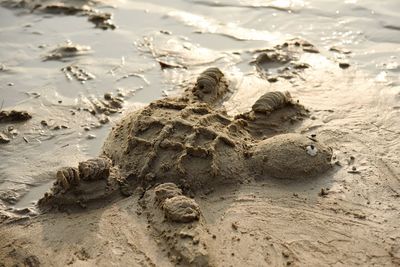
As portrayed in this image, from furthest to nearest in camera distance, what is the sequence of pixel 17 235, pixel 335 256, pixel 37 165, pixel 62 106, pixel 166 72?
pixel 166 72 → pixel 62 106 → pixel 37 165 → pixel 17 235 → pixel 335 256

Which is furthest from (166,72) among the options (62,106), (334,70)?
(334,70)

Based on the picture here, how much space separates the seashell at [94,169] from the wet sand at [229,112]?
22 cm

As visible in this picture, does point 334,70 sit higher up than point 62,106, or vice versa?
point 334,70

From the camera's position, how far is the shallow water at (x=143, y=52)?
460 centimetres

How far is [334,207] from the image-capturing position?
12.0ft

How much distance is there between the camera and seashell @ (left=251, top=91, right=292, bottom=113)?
455 centimetres

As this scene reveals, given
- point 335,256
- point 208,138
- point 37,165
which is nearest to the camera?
point 335,256

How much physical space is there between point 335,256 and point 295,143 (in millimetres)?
988

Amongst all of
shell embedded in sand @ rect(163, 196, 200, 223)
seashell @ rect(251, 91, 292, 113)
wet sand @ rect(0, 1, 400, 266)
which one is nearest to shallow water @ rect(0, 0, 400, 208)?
wet sand @ rect(0, 1, 400, 266)

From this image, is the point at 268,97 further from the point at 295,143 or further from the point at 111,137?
the point at 111,137

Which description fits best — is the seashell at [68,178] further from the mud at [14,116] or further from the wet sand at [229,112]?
the mud at [14,116]

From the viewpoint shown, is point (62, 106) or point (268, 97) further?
point (62, 106)

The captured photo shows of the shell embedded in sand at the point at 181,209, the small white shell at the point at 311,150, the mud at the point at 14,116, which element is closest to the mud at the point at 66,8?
the mud at the point at 14,116

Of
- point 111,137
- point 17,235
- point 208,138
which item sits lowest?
point 17,235
